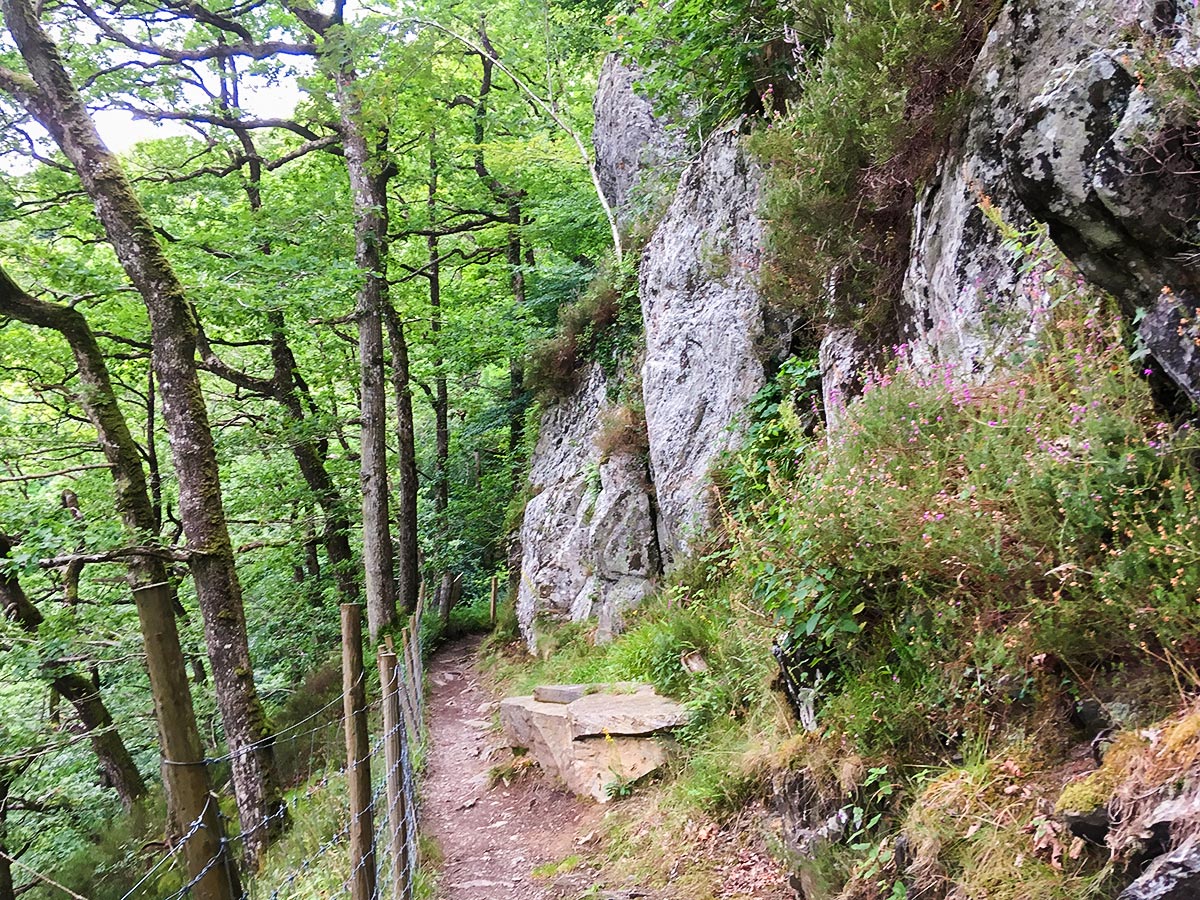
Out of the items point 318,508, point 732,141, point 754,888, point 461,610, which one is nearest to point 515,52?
point 732,141

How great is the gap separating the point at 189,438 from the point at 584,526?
5.77m

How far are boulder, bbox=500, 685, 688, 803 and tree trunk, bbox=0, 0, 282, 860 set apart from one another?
274 centimetres

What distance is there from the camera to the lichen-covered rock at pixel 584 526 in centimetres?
940

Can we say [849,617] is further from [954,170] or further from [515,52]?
[515,52]

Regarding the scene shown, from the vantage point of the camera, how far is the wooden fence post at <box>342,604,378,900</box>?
3828 mm

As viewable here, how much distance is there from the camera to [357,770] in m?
3.97

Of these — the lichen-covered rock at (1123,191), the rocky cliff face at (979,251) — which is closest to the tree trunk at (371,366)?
the rocky cliff face at (979,251)

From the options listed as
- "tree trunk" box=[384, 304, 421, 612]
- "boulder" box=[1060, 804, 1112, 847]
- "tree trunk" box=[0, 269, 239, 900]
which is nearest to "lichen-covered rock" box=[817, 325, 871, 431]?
"boulder" box=[1060, 804, 1112, 847]

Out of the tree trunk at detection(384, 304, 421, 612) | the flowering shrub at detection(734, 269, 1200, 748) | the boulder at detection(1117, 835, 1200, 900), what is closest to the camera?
the boulder at detection(1117, 835, 1200, 900)

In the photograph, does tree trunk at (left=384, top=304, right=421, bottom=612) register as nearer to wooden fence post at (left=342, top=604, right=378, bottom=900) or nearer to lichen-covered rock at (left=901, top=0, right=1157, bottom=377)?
wooden fence post at (left=342, top=604, right=378, bottom=900)

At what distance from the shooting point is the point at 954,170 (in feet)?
15.0

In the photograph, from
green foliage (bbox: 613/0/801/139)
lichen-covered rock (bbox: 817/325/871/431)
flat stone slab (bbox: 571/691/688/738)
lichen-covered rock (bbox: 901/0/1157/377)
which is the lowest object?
flat stone slab (bbox: 571/691/688/738)

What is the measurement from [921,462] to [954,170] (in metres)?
2.33

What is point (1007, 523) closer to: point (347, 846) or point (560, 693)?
point (347, 846)
